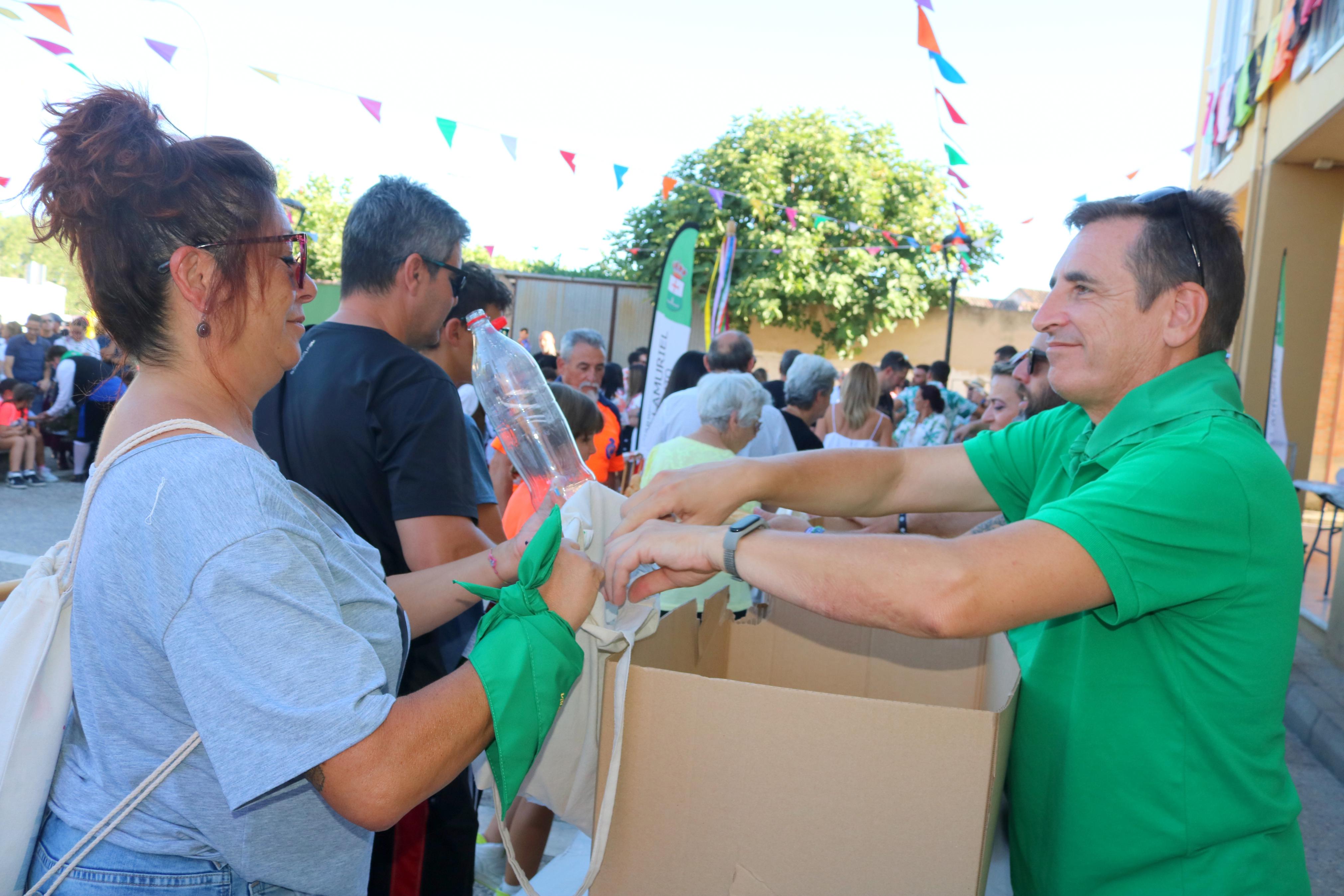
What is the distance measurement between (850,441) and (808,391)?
561mm

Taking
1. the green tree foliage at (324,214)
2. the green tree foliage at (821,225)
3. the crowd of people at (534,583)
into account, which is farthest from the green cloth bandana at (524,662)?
the green tree foliage at (324,214)

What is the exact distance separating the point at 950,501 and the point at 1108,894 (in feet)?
2.87

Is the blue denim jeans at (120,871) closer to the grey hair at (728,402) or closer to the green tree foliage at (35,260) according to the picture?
the green tree foliage at (35,260)

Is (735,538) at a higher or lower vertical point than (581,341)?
lower

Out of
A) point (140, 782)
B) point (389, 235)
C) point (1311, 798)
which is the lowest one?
point (1311, 798)

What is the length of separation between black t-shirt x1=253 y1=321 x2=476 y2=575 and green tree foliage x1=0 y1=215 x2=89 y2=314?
500mm

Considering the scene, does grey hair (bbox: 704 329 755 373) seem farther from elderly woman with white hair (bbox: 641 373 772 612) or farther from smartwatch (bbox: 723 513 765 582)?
smartwatch (bbox: 723 513 765 582)

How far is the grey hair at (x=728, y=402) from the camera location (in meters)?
4.11

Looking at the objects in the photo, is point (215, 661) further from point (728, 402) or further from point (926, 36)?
point (926, 36)

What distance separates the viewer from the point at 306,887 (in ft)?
4.26

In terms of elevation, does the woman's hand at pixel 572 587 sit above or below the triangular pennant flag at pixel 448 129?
below

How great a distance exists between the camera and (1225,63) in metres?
11.4

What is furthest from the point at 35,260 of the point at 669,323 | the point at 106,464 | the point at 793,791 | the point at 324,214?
the point at 324,214

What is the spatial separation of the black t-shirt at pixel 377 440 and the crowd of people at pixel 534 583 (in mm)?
208
